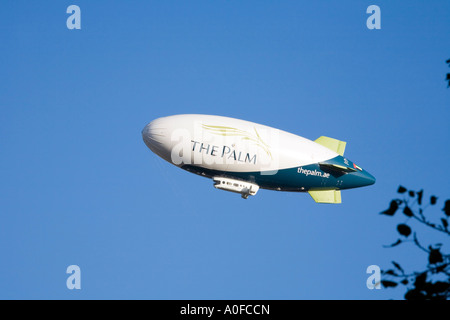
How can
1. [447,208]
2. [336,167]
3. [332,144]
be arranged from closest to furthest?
1. [447,208]
2. [336,167]
3. [332,144]

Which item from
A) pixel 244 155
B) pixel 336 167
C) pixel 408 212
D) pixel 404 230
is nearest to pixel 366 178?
pixel 336 167

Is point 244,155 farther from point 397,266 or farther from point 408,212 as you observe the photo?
point 397,266

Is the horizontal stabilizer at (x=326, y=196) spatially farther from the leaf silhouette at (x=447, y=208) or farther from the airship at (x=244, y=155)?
the leaf silhouette at (x=447, y=208)

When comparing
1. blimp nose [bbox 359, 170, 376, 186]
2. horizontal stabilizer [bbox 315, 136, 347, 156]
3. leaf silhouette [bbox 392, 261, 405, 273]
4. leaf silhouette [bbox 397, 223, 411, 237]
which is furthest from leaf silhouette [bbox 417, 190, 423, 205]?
horizontal stabilizer [bbox 315, 136, 347, 156]

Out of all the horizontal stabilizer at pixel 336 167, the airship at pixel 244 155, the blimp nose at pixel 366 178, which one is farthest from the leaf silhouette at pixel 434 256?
the blimp nose at pixel 366 178

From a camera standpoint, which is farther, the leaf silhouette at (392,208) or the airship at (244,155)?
the airship at (244,155)
